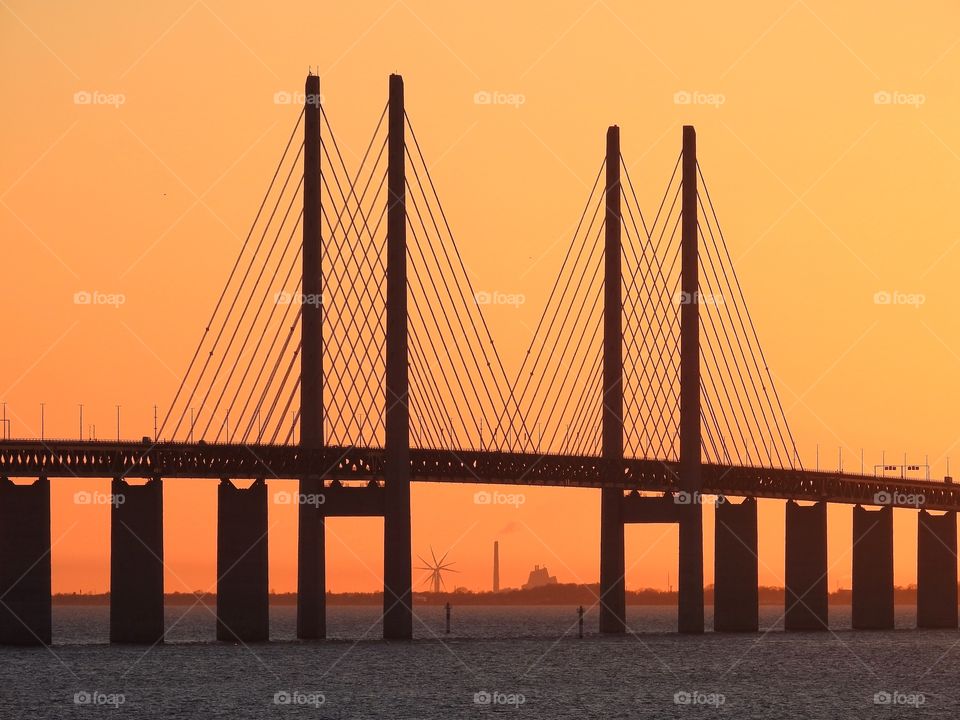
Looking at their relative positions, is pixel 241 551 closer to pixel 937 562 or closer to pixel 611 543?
pixel 611 543

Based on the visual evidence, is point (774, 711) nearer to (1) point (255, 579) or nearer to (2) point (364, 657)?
(2) point (364, 657)

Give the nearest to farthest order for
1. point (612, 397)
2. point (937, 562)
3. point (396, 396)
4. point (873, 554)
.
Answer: point (396, 396), point (612, 397), point (873, 554), point (937, 562)

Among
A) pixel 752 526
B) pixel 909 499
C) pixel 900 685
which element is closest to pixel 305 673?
pixel 900 685

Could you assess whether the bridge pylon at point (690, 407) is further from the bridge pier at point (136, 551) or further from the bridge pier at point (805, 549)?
the bridge pier at point (136, 551)

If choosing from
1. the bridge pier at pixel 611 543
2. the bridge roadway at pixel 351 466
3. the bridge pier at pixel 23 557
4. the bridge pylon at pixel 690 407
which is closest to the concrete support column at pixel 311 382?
the bridge roadway at pixel 351 466

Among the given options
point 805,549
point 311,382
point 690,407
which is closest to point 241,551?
point 311,382

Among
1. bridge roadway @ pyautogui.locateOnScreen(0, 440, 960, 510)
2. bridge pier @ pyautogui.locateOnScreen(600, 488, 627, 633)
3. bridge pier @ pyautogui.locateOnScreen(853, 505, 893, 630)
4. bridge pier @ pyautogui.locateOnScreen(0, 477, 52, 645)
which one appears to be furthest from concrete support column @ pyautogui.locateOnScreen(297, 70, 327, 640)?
bridge pier @ pyautogui.locateOnScreen(853, 505, 893, 630)
